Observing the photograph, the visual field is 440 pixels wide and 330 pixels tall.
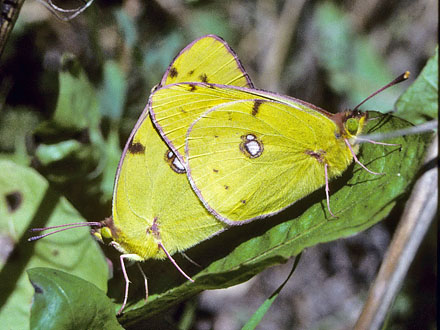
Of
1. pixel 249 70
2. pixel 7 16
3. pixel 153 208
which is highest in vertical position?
pixel 7 16

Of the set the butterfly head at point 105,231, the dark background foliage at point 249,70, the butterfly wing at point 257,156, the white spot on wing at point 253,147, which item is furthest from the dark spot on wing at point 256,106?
the dark background foliage at point 249,70

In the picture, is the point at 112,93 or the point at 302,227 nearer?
the point at 302,227

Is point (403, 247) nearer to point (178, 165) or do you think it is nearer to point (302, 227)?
point (302, 227)

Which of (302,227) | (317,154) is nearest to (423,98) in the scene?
(317,154)

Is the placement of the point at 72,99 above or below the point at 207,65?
below

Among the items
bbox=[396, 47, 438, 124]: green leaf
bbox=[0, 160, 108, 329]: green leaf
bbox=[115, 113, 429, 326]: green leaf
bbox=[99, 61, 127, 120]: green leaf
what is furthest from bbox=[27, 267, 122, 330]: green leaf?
bbox=[99, 61, 127, 120]: green leaf

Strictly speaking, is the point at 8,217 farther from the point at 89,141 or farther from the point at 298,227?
the point at 298,227

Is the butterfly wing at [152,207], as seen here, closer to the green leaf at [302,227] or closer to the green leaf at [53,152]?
the green leaf at [302,227]
